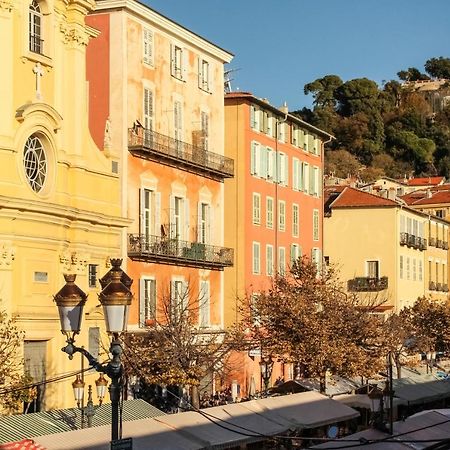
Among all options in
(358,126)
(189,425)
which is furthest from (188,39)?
(358,126)

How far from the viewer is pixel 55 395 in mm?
40031

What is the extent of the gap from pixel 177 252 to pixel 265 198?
11.1 m

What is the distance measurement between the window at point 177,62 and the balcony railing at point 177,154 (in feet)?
9.29

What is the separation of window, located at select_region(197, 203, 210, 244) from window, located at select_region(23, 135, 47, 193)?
48.9 ft

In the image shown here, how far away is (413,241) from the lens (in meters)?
81.9

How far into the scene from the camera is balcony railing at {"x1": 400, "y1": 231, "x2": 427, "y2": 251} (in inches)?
3145

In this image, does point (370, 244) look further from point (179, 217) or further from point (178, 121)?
point (178, 121)

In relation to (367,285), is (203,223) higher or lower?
higher

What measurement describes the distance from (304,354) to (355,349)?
75.6 inches

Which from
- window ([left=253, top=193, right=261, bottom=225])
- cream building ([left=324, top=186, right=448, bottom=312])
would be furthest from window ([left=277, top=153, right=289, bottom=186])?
cream building ([left=324, top=186, right=448, bottom=312])

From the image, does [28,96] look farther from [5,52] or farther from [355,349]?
[355,349]

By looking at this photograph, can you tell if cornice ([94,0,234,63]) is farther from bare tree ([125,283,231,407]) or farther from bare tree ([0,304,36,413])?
bare tree ([0,304,36,413])

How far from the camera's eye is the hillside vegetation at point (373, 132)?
16900cm

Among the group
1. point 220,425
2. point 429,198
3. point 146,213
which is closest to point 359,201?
point 429,198
